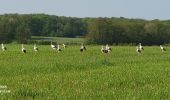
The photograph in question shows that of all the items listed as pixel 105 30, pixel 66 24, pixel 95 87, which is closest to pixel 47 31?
pixel 66 24

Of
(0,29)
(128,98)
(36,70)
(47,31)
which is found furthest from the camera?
(47,31)

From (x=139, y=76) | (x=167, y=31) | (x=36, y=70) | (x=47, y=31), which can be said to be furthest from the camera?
(x=47, y=31)

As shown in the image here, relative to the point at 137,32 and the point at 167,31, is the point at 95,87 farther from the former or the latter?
the point at 167,31

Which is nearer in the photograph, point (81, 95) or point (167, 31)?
point (81, 95)

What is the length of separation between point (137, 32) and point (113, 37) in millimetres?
4847

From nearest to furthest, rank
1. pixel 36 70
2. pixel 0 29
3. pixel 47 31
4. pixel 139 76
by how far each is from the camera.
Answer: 1. pixel 139 76
2. pixel 36 70
3. pixel 0 29
4. pixel 47 31

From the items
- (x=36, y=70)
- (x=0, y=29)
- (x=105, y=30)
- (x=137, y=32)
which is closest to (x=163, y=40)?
(x=137, y=32)

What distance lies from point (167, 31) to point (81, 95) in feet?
295

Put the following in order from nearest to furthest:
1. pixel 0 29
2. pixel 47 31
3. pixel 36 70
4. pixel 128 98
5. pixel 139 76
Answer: pixel 128 98 < pixel 139 76 < pixel 36 70 < pixel 0 29 < pixel 47 31

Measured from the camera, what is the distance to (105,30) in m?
94.0

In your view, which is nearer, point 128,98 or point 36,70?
point 128,98

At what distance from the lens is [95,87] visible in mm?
15156

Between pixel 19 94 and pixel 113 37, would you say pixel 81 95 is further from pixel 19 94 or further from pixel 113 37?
pixel 113 37

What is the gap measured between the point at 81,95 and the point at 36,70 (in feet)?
32.9
